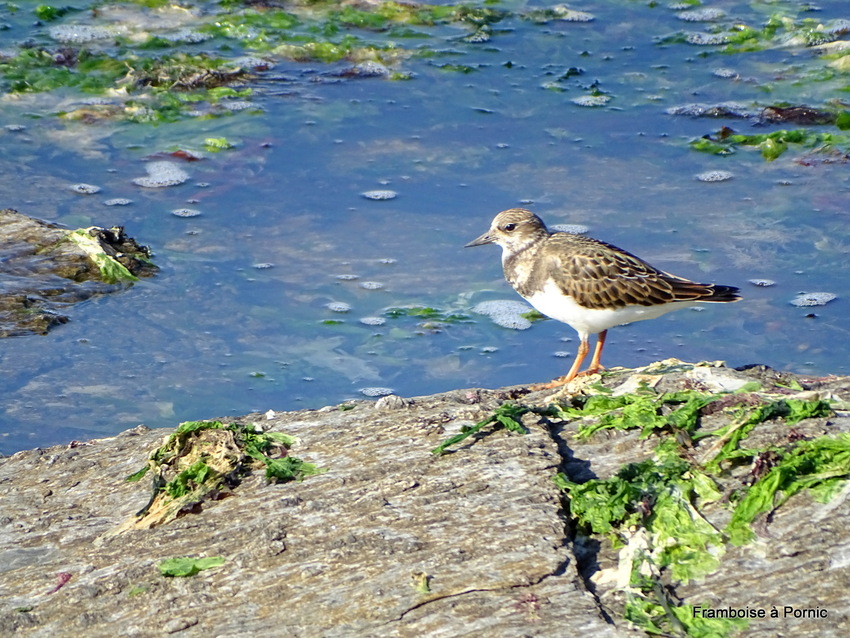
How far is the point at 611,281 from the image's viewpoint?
498 cm

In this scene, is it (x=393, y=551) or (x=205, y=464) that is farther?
(x=205, y=464)

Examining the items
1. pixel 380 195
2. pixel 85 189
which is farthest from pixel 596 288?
pixel 85 189

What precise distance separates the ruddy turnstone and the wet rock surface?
108 inches

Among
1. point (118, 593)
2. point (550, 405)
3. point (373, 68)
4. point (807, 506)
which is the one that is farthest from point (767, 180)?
point (118, 593)

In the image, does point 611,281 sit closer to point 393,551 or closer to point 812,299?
point 812,299

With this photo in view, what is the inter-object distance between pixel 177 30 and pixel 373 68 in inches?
83.2

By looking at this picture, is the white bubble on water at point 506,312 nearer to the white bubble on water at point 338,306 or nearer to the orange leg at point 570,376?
the white bubble on water at point 338,306

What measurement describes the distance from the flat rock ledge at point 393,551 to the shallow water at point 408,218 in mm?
1655

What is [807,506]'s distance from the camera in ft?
10.5

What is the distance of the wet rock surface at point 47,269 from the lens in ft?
20.0

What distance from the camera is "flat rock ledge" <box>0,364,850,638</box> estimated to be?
2.94 m

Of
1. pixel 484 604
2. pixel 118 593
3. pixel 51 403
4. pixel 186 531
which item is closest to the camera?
pixel 484 604

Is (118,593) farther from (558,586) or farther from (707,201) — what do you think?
(707,201)

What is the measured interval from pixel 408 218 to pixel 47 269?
7.84 ft
